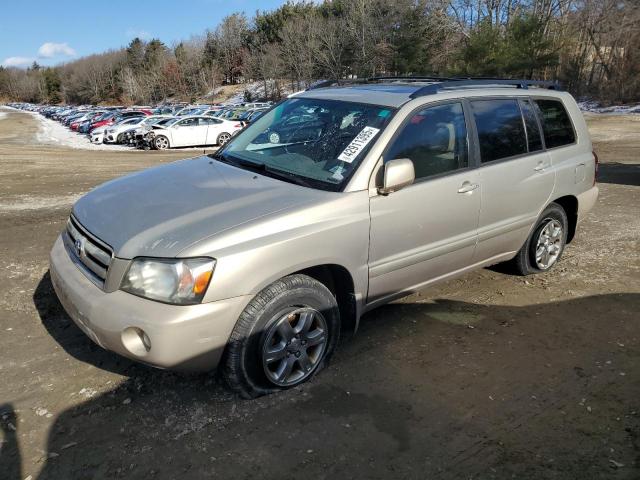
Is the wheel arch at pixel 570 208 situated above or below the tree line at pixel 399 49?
below

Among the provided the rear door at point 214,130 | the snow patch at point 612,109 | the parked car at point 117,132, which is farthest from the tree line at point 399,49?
the parked car at point 117,132

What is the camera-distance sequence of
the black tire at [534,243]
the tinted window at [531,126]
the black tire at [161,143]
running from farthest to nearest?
the black tire at [161,143], the black tire at [534,243], the tinted window at [531,126]

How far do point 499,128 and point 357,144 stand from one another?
144cm

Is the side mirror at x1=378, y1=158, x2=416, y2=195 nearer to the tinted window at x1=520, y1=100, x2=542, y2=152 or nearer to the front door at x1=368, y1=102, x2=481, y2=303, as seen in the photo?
the front door at x1=368, y1=102, x2=481, y2=303

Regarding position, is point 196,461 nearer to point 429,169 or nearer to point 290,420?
point 290,420

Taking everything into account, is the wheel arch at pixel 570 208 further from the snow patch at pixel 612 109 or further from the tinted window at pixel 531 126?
the snow patch at pixel 612 109

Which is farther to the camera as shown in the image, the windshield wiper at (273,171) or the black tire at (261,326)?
the windshield wiper at (273,171)

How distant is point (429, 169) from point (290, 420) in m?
1.93

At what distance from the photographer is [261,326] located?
112 inches

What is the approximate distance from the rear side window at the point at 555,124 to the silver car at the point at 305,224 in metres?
0.02

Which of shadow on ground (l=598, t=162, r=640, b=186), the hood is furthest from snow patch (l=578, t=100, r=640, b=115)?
the hood

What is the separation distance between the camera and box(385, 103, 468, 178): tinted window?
3.45m

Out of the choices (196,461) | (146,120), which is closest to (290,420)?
(196,461)

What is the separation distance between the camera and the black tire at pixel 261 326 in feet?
9.18
